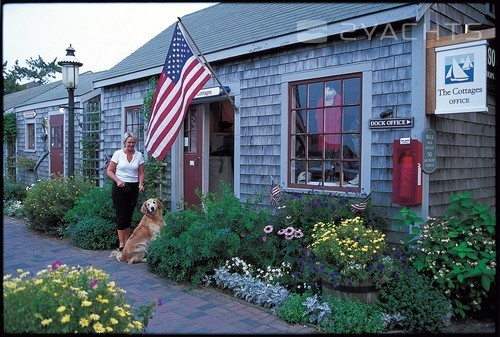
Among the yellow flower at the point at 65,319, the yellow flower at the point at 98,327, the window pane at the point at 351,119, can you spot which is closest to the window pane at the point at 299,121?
the window pane at the point at 351,119

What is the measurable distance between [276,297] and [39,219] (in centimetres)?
566

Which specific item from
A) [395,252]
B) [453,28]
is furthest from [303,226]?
[453,28]

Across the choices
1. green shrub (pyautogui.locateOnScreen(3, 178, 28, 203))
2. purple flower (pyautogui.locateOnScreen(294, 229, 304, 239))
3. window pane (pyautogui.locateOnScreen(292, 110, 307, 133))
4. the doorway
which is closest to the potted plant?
purple flower (pyautogui.locateOnScreen(294, 229, 304, 239))

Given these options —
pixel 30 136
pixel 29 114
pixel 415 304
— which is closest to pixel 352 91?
pixel 415 304

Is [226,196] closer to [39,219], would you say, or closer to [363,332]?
[363,332]

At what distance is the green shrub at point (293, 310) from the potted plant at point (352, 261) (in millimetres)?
260

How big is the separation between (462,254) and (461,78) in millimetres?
1764

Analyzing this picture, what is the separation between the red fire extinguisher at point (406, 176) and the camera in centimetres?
503

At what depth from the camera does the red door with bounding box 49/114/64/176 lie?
46.8 feet

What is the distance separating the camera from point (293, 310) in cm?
418

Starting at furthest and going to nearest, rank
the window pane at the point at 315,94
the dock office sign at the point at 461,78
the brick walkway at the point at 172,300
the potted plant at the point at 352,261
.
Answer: the window pane at the point at 315,94 < the dock office sign at the point at 461,78 < the potted plant at the point at 352,261 < the brick walkway at the point at 172,300

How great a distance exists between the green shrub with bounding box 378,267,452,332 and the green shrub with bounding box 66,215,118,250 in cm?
451

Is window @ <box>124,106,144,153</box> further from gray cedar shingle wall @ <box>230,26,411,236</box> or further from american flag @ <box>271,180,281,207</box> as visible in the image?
american flag @ <box>271,180,281,207</box>

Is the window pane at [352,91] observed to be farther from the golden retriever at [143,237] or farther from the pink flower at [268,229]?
the golden retriever at [143,237]
